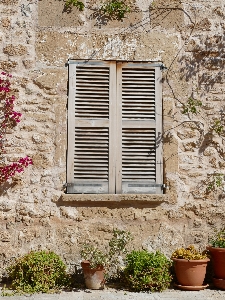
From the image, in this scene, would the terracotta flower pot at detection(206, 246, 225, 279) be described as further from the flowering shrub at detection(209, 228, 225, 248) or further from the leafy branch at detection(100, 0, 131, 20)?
the leafy branch at detection(100, 0, 131, 20)

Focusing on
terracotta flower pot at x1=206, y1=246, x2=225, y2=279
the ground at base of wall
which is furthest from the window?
the ground at base of wall

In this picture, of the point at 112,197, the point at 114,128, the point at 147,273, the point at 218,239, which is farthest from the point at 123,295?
the point at 114,128

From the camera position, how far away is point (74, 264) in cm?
504

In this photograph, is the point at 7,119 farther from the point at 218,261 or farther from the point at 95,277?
the point at 218,261

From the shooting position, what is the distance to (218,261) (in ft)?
15.9

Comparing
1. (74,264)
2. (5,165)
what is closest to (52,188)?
(5,165)

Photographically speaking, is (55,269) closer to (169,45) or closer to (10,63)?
(10,63)

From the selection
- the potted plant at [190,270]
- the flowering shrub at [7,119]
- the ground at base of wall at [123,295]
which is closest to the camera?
the ground at base of wall at [123,295]

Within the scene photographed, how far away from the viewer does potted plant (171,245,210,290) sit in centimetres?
471

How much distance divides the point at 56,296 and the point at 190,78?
3102 mm

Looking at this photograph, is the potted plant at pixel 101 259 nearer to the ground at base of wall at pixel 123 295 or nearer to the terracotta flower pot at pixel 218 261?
the ground at base of wall at pixel 123 295

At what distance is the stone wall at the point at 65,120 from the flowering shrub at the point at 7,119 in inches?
3.5

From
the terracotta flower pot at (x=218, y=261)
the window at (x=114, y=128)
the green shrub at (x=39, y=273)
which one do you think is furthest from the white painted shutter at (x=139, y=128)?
the green shrub at (x=39, y=273)

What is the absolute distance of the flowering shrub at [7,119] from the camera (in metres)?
5.09
